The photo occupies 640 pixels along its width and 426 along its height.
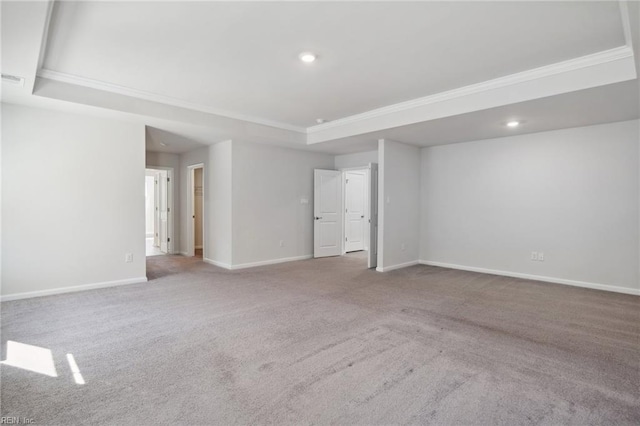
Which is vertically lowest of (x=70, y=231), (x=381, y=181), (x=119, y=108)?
(x=70, y=231)

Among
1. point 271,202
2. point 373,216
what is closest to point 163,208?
point 271,202

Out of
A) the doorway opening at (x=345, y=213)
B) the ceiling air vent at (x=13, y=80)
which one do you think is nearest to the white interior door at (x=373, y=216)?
the doorway opening at (x=345, y=213)

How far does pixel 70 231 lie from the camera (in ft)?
14.6

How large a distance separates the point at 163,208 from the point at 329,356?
6846mm

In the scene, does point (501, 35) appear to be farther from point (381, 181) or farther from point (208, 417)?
point (208, 417)

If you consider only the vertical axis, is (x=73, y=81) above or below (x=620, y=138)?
above

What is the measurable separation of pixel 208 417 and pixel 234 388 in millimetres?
311

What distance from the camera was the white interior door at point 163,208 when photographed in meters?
7.91

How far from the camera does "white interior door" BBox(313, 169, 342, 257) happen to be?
24.2ft

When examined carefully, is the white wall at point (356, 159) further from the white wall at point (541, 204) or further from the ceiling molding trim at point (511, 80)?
the ceiling molding trim at point (511, 80)

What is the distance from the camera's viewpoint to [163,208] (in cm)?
809

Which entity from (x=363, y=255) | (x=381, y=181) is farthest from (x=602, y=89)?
(x=363, y=255)

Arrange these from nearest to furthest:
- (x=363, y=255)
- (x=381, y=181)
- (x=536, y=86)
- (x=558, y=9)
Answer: (x=558, y=9) < (x=536, y=86) < (x=381, y=181) < (x=363, y=255)

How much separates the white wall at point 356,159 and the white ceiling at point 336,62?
72.0 inches
